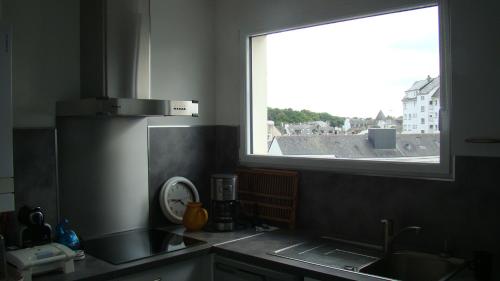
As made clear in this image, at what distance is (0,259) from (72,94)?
99cm

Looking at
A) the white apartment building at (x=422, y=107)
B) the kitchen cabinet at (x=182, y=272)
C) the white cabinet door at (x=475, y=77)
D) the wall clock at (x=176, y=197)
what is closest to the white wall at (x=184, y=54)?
the wall clock at (x=176, y=197)

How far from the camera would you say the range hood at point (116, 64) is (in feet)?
7.32

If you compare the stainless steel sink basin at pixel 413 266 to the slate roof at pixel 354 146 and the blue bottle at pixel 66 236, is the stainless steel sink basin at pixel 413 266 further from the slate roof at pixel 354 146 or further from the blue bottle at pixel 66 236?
the blue bottle at pixel 66 236

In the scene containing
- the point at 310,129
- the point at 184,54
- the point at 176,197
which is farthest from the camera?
the point at 184,54

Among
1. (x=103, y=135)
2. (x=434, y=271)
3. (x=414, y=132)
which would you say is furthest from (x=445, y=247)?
(x=103, y=135)

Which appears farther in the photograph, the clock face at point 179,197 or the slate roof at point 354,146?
the clock face at point 179,197

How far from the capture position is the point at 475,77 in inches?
68.2

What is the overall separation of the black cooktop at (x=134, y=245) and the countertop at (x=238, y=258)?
0.20 feet

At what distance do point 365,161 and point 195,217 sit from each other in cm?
104

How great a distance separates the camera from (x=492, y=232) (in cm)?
204

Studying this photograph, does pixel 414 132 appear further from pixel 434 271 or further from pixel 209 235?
pixel 209 235

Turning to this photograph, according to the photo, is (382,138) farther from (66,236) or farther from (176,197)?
(66,236)

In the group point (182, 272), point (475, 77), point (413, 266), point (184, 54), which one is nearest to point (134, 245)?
point (182, 272)

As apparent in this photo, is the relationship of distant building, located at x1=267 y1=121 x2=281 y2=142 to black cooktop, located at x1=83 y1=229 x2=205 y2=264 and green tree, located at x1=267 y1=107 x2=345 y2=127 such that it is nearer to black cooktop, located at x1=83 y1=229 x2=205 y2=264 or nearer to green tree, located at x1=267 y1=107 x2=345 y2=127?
green tree, located at x1=267 y1=107 x2=345 y2=127
